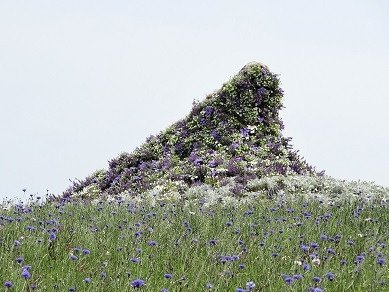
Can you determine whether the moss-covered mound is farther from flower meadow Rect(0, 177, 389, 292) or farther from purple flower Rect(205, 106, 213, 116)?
flower meadow Rect(0, 177, 389, 292)

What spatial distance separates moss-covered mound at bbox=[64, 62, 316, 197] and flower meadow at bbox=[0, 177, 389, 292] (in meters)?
6.14

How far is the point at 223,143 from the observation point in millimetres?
16562

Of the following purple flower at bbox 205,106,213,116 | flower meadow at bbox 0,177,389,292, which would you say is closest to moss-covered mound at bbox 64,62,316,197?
purple flower at bbox 205,106,213,116

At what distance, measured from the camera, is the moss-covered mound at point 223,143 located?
51.0 feet

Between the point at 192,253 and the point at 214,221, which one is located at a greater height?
the point at 192,253

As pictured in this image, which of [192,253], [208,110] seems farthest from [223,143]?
[192,253]

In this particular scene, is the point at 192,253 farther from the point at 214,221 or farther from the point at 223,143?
the point at 223,143

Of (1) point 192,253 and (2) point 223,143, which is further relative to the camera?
(2) point 223,143

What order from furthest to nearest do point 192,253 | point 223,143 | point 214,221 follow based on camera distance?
point 223,143 → point 214,221 → point 192,253

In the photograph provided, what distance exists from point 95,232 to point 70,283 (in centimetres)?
208

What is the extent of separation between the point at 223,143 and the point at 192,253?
10.6 meters

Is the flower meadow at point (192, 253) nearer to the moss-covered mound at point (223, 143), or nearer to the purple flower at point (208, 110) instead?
the moss-covered mound at point (223, 143)

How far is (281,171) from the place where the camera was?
50.5ft

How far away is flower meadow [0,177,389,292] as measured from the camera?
15.7 ft
